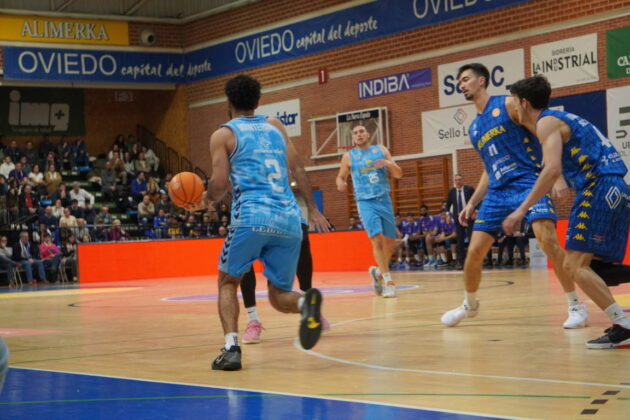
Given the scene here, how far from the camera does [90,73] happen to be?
1191 inches

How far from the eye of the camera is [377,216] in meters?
12.0

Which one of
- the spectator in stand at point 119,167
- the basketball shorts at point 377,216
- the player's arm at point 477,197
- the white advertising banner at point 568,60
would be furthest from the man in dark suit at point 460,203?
the spectator in stand at point 119,167

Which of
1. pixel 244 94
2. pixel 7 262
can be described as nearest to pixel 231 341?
pixel 244 94

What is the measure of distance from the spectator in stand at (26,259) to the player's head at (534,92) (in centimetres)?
1768

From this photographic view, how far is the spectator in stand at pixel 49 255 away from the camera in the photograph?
902 inches

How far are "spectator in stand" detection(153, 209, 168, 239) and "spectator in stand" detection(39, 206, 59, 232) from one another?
284 cm

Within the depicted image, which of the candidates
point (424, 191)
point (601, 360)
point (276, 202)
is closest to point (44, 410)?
point (276, 202)

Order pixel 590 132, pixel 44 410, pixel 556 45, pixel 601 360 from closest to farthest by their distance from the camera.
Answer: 1. pixel 44 410
2. pixel 601 360
3. pixel 590 132
4. pixel 556 45

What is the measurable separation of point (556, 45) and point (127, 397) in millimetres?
18157

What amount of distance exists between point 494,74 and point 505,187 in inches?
616

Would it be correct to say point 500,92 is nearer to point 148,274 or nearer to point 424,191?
point 424,191

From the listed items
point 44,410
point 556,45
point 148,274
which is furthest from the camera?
point 148,274

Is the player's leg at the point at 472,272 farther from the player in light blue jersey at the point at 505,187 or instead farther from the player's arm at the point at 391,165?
the player's arm at the point at 391,165

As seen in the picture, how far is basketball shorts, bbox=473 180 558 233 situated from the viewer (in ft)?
24.4
